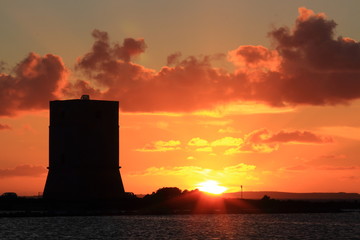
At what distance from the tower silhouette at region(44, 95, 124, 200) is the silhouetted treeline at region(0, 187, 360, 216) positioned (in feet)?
4.89

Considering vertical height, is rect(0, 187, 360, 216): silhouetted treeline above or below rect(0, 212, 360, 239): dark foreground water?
above

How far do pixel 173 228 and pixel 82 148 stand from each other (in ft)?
59.9

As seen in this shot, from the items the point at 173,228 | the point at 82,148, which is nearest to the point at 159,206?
the point at 82,148

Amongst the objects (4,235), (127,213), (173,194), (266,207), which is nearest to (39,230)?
(4,235)

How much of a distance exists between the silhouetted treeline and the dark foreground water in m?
2.28

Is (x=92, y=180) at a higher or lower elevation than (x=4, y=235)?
higher

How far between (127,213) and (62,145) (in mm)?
12708

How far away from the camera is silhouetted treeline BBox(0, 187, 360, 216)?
330ft

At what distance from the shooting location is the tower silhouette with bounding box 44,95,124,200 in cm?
9800

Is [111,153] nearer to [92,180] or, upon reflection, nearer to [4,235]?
[92,180]

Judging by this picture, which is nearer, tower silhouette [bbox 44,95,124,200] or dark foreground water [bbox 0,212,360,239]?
dark foreground water [bbox 0,212,360,239]

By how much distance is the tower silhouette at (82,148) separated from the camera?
9800 centimetres

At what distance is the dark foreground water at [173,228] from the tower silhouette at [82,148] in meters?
3.88

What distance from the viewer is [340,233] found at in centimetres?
8400
